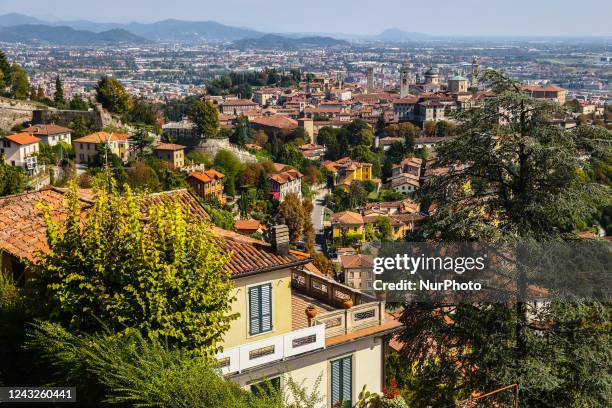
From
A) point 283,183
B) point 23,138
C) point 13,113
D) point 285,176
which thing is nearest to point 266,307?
point 23,138

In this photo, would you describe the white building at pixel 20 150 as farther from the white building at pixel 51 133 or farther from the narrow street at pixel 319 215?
the narrow street at pixel 319 215

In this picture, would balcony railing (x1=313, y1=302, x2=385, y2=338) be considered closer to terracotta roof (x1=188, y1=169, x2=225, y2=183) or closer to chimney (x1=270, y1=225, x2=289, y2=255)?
chimney (x1=270, y1=225, x2=289, y2=255)

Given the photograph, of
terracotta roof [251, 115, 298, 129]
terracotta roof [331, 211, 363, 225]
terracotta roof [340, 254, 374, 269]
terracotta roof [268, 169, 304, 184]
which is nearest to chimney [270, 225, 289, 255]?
terracotta roof [340, 254, 374, 269]

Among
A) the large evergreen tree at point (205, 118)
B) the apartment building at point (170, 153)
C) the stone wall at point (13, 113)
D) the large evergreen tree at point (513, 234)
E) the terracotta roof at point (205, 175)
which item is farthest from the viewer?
the large evergreen tree at point (205, 118)

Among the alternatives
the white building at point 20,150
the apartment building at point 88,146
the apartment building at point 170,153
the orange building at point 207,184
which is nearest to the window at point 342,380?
the white building at point 20,150

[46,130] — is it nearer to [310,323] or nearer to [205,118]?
[205,118]
